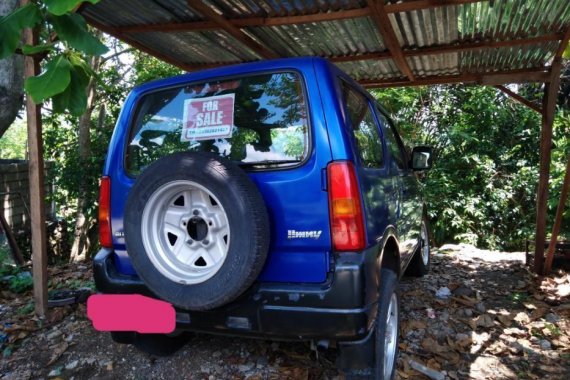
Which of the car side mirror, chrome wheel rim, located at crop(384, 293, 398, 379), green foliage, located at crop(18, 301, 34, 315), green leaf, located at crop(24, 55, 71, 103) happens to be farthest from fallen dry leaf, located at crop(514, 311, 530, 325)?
green foliage, located at crop(18, 301, 34, 315)

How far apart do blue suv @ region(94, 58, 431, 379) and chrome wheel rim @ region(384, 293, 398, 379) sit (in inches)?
3.8

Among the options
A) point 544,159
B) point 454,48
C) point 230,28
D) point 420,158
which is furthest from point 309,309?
point 544,159

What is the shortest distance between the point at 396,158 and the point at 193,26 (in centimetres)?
213

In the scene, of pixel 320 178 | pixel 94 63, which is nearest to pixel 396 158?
pixel 320 178

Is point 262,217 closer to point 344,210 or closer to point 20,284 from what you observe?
point 344,210

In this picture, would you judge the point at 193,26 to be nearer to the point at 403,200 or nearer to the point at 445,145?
the point at 403,200

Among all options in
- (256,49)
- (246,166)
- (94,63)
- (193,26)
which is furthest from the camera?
(94,63)

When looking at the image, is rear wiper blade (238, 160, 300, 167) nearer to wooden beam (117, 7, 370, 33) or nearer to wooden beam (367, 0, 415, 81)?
wooden beam (367, 0, 415, 81)

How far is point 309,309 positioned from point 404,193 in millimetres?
1737

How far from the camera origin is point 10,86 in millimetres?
3607

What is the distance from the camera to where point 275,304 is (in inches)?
82.4

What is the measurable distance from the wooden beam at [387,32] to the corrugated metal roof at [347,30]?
0.07m

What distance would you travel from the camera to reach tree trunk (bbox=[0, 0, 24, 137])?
11.7ft

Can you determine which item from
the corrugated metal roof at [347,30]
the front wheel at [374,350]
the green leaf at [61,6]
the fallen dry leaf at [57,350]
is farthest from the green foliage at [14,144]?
the front wheel at [374,350]
